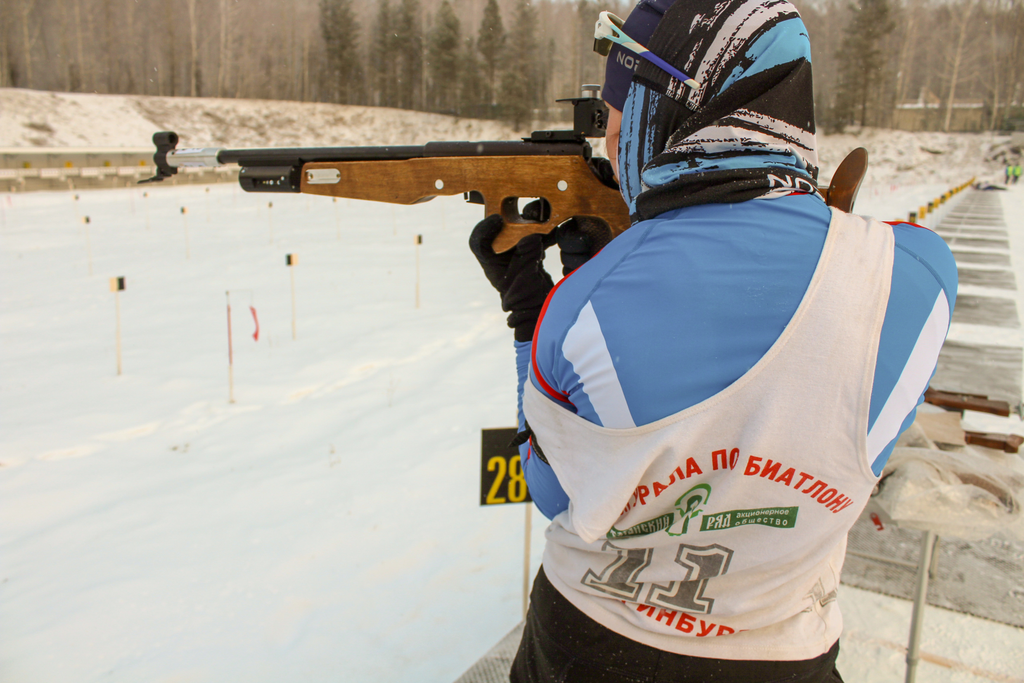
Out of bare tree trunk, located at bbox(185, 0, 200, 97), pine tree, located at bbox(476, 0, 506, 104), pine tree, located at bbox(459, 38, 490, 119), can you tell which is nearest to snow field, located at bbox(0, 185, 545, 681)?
pine tree, located at bbox(476, 0, 506, 104)

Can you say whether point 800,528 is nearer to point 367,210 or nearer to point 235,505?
point 235,505

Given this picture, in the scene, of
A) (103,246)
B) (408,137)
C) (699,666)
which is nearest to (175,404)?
(699,666)

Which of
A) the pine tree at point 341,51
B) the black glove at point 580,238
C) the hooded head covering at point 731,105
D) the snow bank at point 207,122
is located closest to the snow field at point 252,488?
the black glove at point 580,238

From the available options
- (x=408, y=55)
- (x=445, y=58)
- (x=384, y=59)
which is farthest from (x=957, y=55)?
(x=384, y=59)

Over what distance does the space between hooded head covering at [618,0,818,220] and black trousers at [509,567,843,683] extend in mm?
617

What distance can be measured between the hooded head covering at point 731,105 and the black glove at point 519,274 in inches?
21.0

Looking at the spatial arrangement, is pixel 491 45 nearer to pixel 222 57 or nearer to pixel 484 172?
pixel 222 57

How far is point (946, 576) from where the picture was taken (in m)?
2.65

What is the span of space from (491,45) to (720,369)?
3719cm

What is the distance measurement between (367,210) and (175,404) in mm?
13382

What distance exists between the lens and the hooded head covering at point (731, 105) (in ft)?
2.50

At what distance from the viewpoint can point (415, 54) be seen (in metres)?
40.9

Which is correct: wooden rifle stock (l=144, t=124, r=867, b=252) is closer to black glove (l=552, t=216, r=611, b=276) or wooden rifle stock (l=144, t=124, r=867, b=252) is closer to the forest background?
black glove (l=552, t=216, r=611, b=276)

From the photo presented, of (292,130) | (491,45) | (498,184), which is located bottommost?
(498,184)
